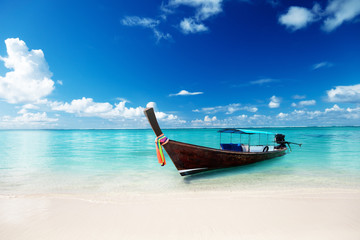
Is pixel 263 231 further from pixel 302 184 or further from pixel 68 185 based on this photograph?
pixel 68 185

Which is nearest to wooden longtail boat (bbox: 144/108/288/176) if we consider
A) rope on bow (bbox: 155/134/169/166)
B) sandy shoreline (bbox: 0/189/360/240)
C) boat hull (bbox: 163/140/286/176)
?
boat hull (bbox: 163/140/286/176)

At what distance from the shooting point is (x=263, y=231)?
13.2ft

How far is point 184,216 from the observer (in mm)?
4797

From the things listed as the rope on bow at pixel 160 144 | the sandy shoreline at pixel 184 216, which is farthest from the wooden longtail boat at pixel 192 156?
the sandy shoreline at pixel 184 216

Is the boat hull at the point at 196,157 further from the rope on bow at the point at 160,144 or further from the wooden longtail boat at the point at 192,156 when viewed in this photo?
the rope on bow at the point at 160,144

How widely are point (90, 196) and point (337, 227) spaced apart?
24.4 feet

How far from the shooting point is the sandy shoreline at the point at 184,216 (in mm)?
3979

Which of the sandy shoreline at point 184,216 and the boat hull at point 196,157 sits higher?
the boat hull at point 196,157

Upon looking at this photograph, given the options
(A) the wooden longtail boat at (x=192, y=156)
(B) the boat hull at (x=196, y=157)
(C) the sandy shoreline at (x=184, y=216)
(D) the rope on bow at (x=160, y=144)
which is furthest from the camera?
(B) the boat hull at (x=196, y=157)

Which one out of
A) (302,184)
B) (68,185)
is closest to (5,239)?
(68,185)

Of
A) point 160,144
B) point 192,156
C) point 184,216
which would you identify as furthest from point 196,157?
point 184,216

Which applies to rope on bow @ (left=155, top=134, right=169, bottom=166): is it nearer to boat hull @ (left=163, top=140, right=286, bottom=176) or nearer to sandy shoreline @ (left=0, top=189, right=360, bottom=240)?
boat hull @ (left=163, top=140, right=286, bottom=176)

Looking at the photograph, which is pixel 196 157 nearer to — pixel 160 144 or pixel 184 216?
pixel 160 144

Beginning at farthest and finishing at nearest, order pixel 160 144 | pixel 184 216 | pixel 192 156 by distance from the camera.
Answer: pixel 192 156 < pixel 160 144 < pixel 184 216
